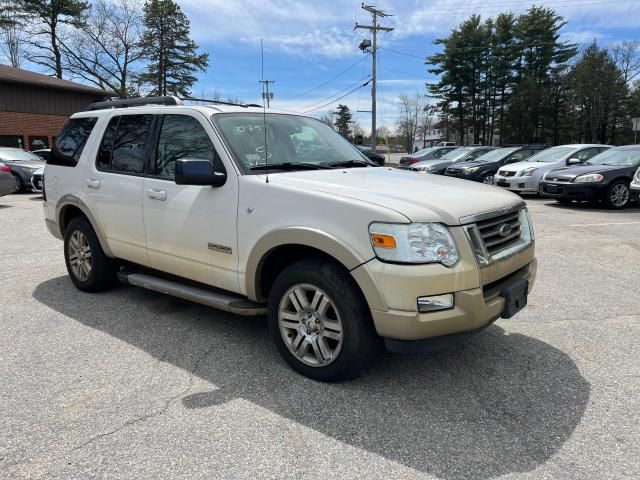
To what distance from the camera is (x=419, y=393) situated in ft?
10.2

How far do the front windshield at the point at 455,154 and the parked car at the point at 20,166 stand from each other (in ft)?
47.3

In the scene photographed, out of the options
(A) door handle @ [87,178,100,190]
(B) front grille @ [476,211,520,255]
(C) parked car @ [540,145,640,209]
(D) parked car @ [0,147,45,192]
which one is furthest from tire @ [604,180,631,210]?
(D) parked car @ [0,147,45,192]

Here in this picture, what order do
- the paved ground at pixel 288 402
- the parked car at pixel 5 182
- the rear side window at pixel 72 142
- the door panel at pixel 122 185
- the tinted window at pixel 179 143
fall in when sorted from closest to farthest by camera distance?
the paved ground at pixel 288 402
the tinted window at pixel 179 143
the door panel at pixel 122 185
the rear side window at pixel 72 142
the parked car at pixel 5 182

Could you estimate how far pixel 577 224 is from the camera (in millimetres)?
9430

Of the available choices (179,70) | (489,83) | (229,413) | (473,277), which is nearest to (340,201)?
(473,277)

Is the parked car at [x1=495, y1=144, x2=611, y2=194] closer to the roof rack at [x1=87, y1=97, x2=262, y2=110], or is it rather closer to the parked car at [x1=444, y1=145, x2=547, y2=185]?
the parked car at [x1=444, y1=145, x2=547, y2=185]

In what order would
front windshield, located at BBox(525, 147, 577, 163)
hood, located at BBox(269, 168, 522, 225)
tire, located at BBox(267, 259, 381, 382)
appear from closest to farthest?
hood, located at BBox(269, 168, 522, 225) < tire, located at BBox(267, 259, 381, 382) < front windshield, located at BBox(525, 147, 577, 163)

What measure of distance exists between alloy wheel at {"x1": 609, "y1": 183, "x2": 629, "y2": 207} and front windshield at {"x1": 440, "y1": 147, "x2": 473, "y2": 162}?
767 cm

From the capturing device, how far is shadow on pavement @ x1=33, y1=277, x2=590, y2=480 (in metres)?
2.54

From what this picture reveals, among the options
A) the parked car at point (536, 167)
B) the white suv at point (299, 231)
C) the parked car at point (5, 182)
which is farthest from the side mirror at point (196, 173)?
the parked car at point (536, 167)

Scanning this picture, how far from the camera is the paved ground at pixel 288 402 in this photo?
7.98ft

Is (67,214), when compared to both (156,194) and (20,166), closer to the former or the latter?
(156,194)

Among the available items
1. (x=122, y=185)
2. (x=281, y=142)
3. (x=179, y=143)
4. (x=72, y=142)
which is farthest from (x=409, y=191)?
(x=72, y=142)

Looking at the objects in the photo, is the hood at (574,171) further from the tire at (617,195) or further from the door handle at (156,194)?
the door handle at (156,194)
